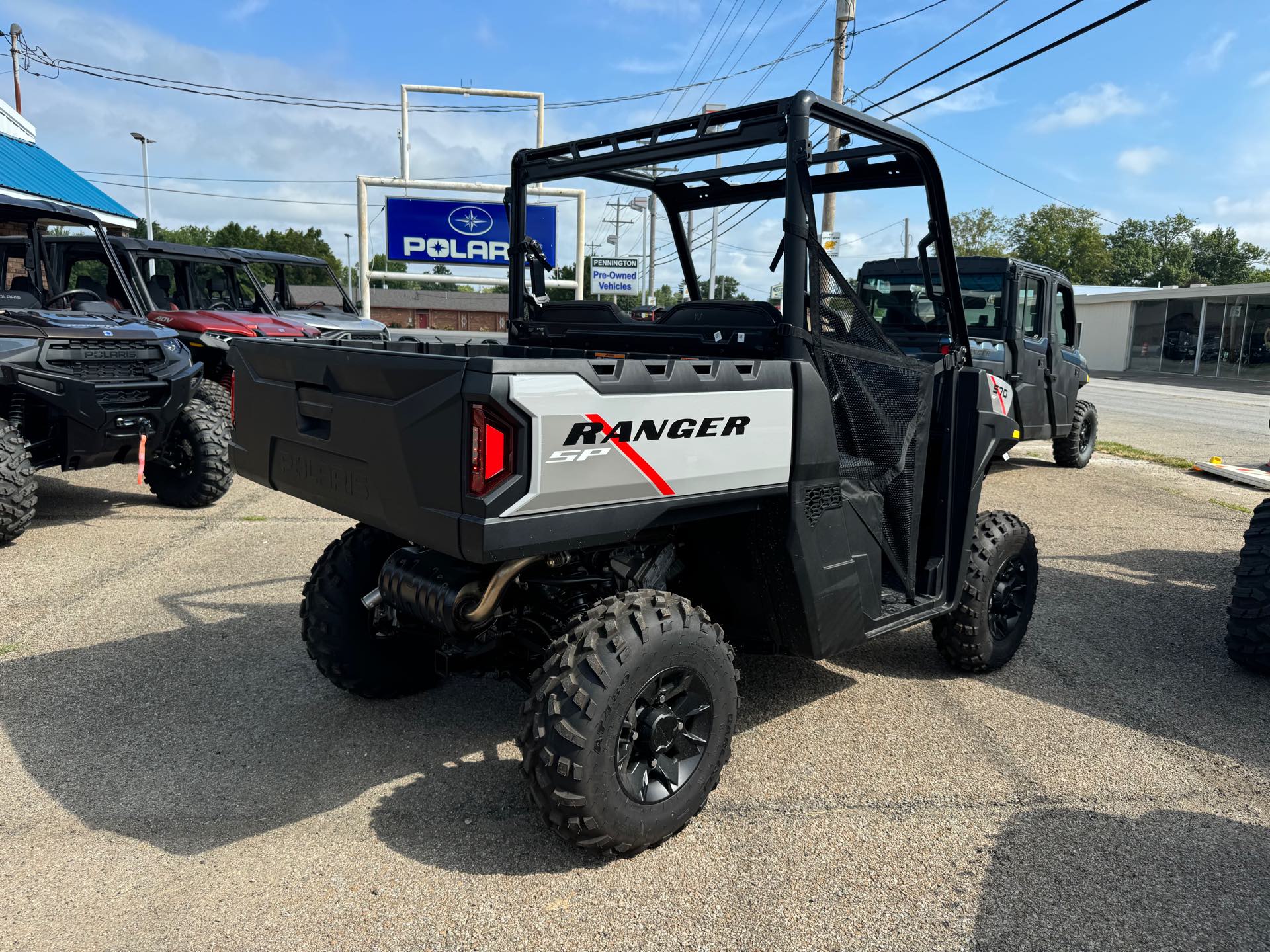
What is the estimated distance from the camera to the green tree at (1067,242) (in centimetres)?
5800

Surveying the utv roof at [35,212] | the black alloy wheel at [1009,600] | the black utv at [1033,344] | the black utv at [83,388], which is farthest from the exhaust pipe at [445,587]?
the black utv at [1033,344]

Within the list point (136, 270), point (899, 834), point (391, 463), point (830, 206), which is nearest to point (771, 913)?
point (899, 834)

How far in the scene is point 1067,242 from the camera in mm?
58438

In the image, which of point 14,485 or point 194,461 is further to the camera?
point 194,461

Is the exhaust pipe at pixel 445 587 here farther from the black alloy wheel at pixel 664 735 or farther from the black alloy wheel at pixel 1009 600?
the black alloy wheel at pixel 1009 600

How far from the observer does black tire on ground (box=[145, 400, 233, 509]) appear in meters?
7.25

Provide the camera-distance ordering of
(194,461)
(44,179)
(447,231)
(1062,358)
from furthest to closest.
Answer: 1. (447,231)
2. (44,179)
3. (1062,358)
4. (194,461)

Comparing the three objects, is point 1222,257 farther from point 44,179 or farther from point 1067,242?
point 44,179

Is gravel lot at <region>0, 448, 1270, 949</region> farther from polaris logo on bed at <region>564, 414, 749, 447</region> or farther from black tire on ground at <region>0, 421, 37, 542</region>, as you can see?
polaris logo on bed at <region>564, 414, 749, 447</region>

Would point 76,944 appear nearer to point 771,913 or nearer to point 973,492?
point 771,913

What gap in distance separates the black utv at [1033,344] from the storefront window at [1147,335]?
1053 inches

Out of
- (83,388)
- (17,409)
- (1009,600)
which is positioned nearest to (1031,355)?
(1009,600)

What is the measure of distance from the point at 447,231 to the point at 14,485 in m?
12.3

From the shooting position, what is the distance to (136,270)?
861 centimetres
